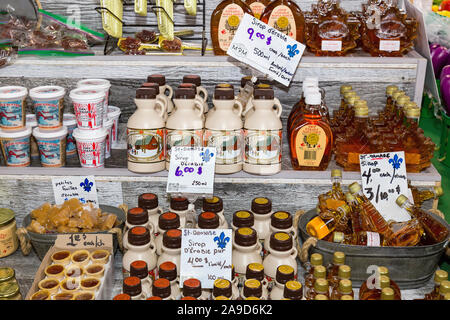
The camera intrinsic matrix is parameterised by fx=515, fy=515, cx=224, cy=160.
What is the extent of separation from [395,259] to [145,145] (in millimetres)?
918

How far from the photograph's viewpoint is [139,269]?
152 centimetres

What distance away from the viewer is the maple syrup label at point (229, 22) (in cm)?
216

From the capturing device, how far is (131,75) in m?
2.14

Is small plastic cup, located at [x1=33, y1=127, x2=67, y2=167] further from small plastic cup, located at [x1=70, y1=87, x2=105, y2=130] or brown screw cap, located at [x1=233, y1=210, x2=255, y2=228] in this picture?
brown screw cap, located at [x1=233, y1=210, x2=255, y2=228]

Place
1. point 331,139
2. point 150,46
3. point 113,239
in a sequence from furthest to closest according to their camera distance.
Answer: point 150,46 < point 331,139 < point 113,239

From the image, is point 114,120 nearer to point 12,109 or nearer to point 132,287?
point 12,109

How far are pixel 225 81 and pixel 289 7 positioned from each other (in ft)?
1.31

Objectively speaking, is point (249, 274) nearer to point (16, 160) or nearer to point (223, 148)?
point (223, 148)

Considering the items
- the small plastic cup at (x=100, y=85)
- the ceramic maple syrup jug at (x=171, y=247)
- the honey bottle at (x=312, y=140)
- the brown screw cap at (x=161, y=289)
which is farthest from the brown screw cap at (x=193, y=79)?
the brown screw cap at (x=161, y=289)

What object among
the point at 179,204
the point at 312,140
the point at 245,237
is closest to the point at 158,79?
the point at 179,204

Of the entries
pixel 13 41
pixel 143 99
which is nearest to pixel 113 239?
pixel 143 99

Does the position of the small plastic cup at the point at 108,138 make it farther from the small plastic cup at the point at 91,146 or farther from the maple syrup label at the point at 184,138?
the maple syrup label at the point at 184,138

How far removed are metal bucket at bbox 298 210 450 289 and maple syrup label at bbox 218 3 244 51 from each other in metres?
0.95

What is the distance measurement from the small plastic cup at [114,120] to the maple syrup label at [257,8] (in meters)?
0.72
